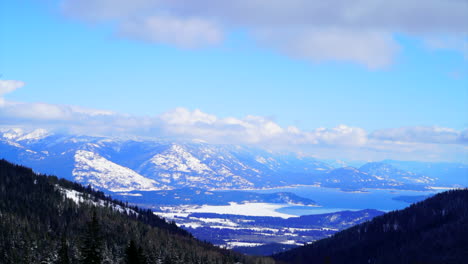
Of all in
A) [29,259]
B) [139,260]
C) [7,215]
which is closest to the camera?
[139,260]

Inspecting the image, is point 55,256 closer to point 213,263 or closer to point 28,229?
point 28,229

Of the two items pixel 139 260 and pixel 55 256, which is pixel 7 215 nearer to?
pixel 55 256

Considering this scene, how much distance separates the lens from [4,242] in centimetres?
16025

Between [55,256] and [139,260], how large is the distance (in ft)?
272

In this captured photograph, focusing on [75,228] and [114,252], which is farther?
[75,228]

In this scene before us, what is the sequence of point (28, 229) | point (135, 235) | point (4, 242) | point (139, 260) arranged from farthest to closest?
point (135, 235), point (28, 229), point (4, 242), point (139, 260)

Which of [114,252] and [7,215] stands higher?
[7,215]

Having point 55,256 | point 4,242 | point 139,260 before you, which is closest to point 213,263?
point 55,256

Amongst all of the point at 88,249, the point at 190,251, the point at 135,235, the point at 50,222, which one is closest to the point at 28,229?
the point at 50,222

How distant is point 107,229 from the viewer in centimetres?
19788

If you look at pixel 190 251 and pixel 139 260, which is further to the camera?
pixel 190 251

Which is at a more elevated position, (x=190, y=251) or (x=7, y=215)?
(x=7, y=215)

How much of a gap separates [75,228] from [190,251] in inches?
1842

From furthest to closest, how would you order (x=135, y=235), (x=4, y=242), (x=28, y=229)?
(x=135, y=235) → (x=28, y=229) → (x=4, y=242)
